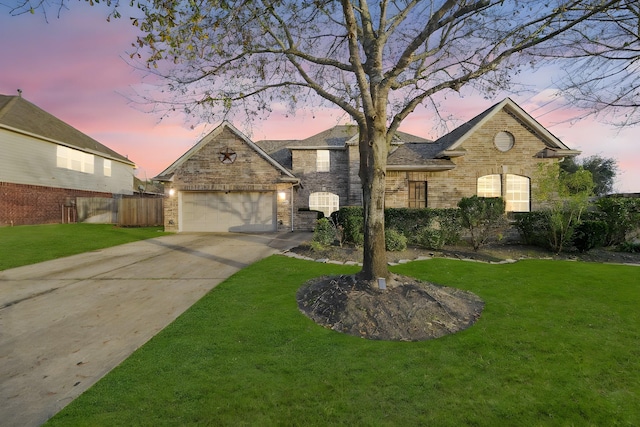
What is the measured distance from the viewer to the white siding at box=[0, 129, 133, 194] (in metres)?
18.0

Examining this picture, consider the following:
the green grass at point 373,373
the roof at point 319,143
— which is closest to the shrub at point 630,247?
the green grass at point 373,373

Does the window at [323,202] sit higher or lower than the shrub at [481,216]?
higher

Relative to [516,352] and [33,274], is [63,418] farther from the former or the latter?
[33,274]

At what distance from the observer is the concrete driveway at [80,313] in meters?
3.09

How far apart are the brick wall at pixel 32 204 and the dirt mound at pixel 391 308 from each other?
72.2 feet

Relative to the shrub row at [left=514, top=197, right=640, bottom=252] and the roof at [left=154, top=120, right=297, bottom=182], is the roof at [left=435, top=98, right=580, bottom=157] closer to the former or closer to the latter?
the shrub row at [left=514, top=197, right=640, bottom=252]

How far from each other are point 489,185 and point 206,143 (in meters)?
16.8

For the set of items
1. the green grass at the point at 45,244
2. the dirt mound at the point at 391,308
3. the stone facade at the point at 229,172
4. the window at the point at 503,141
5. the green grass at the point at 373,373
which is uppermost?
the window at the point at 503,141

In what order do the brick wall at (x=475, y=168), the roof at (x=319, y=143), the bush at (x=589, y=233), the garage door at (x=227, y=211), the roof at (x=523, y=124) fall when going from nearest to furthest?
the bush at (x=589, y=233)
the roof at (x=523, y=124)
the brick wall at (x=475, y=168)
the garage door at (x=227, y=211)
the roof at (x=319, y=143)

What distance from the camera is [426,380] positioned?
10.4 ft

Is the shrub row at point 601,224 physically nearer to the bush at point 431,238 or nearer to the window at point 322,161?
the bush at point 431,238

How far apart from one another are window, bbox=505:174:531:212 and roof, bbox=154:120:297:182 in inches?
483

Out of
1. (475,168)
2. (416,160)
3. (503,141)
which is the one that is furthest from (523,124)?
(416,160)

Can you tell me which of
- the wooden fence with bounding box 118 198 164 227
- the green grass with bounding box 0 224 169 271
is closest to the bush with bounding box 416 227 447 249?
the green grass with bounding box 0 224 169 271
